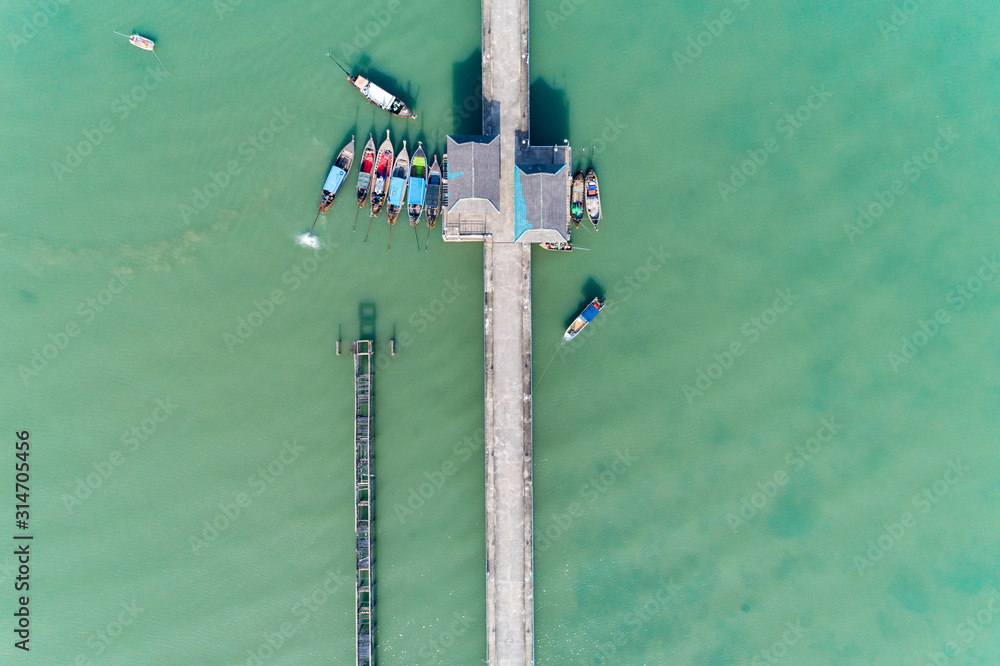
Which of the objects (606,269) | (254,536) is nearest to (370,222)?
(606,269)

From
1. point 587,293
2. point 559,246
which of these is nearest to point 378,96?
point 559,246

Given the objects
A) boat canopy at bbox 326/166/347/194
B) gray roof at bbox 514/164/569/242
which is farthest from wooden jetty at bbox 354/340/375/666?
gray roof at bbox 514/164/569/242

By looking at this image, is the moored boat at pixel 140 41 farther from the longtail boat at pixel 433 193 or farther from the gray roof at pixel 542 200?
the gray roof at pixel 542 200

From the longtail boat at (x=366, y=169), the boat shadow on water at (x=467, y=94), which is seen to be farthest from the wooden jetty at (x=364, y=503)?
the boat shadow on water at (x=467, y=94)

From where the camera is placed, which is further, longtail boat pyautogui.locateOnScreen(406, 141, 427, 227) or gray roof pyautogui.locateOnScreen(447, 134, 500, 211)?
longtail boat pyautogui.locateOnScreen(406, 141, 427, 227)

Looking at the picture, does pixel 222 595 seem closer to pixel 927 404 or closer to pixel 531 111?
pixel 531 111

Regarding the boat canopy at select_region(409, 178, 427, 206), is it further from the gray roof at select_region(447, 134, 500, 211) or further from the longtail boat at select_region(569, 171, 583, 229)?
the longtail boat at select_region(569, 171, 583, 229)
